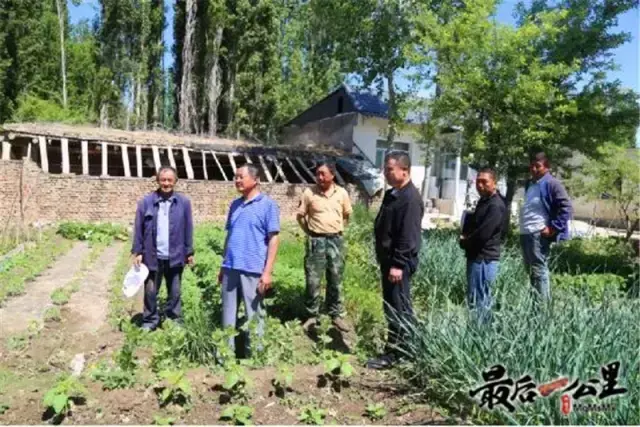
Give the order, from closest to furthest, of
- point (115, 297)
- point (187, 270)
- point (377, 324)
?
point (377, 324)
point (115, 297)
point (187, 270)

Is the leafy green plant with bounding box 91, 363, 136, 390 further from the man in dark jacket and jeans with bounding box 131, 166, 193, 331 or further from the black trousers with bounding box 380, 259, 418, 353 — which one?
the black trousers with bounding box 380, 259, 418, 353

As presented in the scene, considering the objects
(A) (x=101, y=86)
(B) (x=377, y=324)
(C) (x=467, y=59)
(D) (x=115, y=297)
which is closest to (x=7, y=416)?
(B) (x=377, y=324)

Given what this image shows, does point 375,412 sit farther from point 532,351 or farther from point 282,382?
point 532,351

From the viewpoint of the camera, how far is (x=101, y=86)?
1120 inches

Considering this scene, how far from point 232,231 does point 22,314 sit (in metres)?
3.56

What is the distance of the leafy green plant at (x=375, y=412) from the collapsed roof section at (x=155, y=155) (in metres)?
14.6

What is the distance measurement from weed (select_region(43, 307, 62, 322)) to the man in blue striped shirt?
8.94 feet

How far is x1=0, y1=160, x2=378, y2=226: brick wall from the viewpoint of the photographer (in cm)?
1512

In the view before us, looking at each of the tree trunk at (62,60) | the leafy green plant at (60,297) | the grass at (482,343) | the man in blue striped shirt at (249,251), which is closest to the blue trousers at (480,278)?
the grass at (482,343)

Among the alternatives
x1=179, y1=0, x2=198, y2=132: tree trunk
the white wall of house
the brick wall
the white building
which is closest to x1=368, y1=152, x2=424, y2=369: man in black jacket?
the brick wall

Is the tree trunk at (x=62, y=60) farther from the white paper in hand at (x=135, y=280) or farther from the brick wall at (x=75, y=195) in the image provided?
the white paper in hand at (x=135, y=280)

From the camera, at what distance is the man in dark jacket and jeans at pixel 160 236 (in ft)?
17.9

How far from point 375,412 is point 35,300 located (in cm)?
554

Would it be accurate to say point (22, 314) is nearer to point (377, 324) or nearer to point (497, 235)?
point (377, 324)
